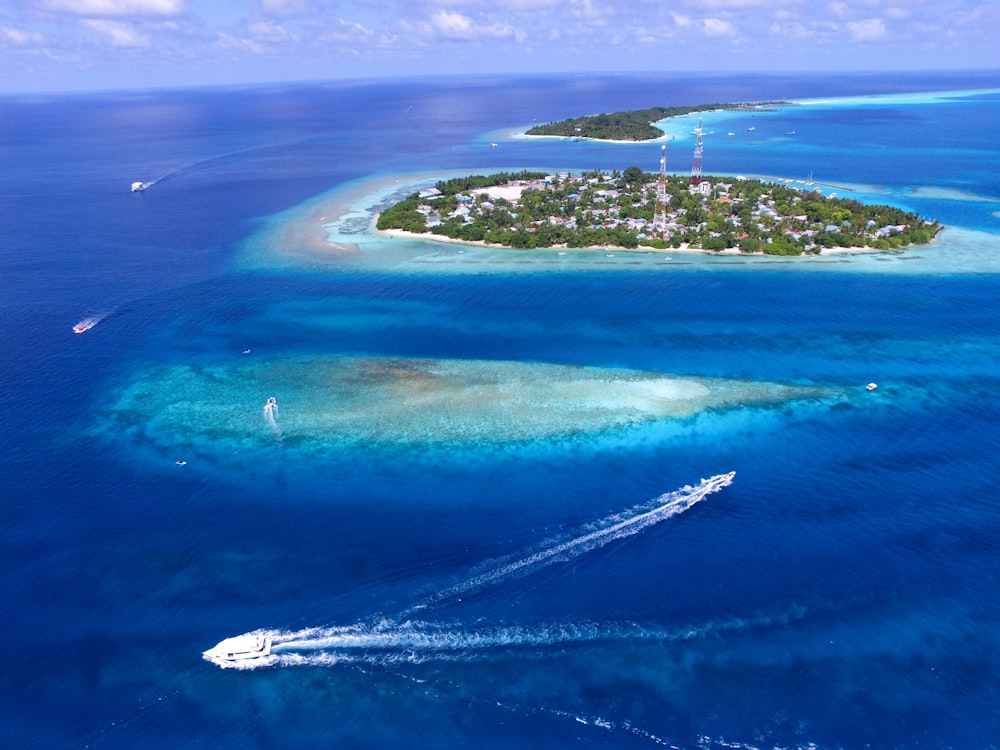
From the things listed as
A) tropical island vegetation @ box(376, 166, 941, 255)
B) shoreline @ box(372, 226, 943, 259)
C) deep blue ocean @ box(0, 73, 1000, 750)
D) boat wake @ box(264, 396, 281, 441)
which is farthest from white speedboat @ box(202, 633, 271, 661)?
tropical island vegetation @ box(376, 166, 941, 255)

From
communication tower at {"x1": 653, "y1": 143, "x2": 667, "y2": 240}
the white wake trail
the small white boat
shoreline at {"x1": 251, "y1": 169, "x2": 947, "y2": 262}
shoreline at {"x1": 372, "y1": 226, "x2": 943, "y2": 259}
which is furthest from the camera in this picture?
communication tower at {"x1": 653, "y1": 143, "x2": 667, "y2": 240}

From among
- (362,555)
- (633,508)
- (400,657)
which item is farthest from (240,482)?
(633,508)

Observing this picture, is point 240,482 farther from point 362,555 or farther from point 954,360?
point 954,360

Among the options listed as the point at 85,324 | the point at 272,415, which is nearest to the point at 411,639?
the point at 272,415

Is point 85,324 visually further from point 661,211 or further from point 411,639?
point 661,211

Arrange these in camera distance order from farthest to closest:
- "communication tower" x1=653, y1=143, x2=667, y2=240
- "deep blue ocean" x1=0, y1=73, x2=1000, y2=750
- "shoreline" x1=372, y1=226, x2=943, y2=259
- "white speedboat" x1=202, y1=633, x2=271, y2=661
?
"communication tower" x1=653, y1=143, x2=667, y2=240, "shoreline" x1=372, y1=226, x2=943, y2=259, "white speedboat" x1=202, y1=633, x2=271, y2=661, "deep blue ocean" x1=0, y1=73, x2=1000, y2=750

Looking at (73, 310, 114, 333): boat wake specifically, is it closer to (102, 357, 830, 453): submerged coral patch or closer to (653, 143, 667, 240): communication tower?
(102, 357, 830, 453): submerged coral patch
